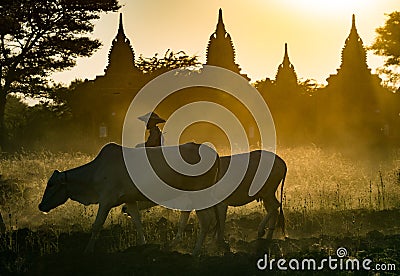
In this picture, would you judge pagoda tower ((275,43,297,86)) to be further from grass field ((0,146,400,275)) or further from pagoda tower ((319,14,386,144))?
grass field ((0,146,400,275))

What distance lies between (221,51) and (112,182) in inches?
1096

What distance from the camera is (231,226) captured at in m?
9.75

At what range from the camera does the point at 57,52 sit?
70.5 feet

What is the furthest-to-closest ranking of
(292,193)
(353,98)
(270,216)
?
(353,98) → (292,193) → (270,216)

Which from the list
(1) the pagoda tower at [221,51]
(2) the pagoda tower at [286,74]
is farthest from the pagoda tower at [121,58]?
(2) the pagoda tower at [286,74]

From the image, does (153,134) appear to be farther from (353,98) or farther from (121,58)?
(353,98)

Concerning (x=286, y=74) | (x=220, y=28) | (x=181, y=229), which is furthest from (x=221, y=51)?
(x=181, y=229)

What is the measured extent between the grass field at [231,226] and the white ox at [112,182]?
18.3 inches

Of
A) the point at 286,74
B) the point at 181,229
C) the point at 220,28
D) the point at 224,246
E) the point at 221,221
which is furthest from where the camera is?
the point at 286,74

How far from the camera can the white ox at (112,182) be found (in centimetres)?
823

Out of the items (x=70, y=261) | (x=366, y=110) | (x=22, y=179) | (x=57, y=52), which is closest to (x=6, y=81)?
(x=57, y=52)

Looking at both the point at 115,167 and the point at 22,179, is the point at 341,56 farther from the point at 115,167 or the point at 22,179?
the point at 115,167

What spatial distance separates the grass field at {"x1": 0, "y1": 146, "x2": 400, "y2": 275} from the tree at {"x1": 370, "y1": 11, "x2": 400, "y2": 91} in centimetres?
2164

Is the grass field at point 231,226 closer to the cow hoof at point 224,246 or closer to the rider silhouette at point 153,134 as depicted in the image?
the cow hoof at point 224,246
